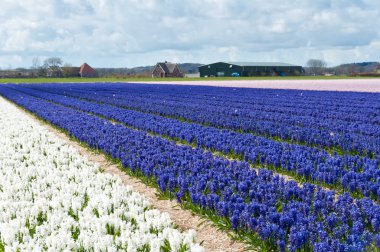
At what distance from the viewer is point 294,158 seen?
10930 mm

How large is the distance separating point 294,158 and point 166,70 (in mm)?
123768

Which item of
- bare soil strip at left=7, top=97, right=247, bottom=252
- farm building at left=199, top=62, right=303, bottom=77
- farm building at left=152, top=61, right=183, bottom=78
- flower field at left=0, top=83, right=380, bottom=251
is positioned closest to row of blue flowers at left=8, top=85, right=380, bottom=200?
flower field at left=0, top=83, right=380, bottom=251

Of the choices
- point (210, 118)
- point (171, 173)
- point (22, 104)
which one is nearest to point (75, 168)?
point (171, 173)

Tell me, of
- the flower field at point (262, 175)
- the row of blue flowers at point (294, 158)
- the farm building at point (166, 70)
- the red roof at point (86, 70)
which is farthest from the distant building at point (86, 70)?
the row of blue flowers at point (294, 158)

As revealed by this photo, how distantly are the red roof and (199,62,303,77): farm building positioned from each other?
42956 mm

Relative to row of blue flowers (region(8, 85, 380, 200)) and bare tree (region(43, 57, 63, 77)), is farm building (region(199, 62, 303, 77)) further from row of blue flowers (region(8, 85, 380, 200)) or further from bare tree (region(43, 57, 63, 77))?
row of blue flowers (region(8, 85, 380, 200))

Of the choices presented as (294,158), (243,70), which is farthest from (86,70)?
(294,158)

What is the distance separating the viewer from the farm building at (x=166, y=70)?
433 ft

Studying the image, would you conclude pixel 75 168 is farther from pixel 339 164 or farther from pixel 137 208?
pixel 339 164

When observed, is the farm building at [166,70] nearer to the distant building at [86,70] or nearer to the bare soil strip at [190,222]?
the distant building at [86,70]

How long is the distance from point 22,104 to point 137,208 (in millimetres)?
25747

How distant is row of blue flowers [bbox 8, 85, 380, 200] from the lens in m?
8.86

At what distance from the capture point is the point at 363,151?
486 inches

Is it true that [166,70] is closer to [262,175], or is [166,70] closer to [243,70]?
[243,70]
